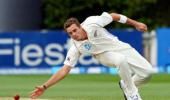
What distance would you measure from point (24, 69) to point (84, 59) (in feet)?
6.25

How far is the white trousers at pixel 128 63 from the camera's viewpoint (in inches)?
402

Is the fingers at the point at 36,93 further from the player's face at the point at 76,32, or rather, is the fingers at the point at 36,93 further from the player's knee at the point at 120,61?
the player's knee at the point at 120,61

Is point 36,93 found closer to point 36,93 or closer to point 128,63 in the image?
point 36,93

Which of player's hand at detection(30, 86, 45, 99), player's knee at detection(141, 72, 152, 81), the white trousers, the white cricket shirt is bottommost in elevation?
player's hand at detection(30, 86, 45, 99)

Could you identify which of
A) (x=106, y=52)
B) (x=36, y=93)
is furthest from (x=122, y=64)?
(x=36, y=93)

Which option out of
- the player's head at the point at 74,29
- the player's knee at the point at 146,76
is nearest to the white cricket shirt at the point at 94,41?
the player's head at the point at 74,29

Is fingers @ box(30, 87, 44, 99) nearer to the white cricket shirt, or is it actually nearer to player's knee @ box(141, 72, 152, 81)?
the white cricket shirt

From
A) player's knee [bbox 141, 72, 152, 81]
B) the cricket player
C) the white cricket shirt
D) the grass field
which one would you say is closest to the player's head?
the cricket player

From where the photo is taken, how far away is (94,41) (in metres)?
10.1

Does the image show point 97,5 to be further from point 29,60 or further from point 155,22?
point 29,60

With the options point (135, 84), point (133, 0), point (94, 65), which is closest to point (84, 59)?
point (94, 65)

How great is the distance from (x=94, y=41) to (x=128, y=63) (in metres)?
0.57

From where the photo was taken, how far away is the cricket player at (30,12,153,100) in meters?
10.1

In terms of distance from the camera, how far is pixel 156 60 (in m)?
23.9
